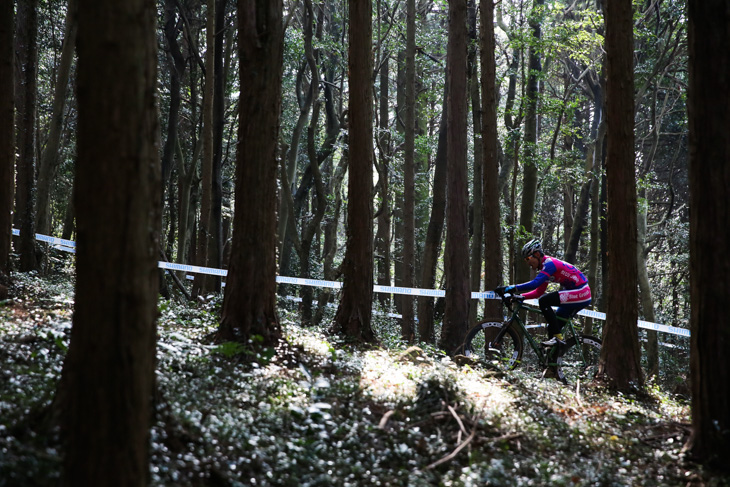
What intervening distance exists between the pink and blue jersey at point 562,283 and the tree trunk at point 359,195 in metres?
2.42

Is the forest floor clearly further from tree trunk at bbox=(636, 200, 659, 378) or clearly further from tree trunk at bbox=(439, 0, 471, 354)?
tree trunk at bbox=(636, 200, 659, 378)

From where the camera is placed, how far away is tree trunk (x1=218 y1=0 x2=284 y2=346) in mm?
7660

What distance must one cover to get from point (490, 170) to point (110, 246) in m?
10.7

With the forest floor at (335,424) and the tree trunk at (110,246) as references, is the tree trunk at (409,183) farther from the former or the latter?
the tree trunk at (110,246)

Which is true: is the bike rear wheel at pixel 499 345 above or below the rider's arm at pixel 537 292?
below

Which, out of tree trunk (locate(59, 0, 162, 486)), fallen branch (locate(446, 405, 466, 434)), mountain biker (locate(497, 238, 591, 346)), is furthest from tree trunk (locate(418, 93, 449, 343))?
tree trunk (locate(59, 0, 162, 486))

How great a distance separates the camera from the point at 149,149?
144 inches

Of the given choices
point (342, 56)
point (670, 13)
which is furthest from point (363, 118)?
point (670, 13)

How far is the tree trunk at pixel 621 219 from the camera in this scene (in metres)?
9.09

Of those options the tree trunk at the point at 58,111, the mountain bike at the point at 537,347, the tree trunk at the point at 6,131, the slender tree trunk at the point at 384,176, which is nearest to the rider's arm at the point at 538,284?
the mountain bike at the point at 537,347

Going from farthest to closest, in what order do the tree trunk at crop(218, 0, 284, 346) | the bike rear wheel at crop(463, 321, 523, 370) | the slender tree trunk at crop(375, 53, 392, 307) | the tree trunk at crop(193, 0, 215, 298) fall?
the slender tree trunk at crop(375, 53, 392, 307), the tree trunk at crop(193, 0, 215, 298), the bike rear wheel at crop(463, 321, 523, 370), the tree trunk at crop(218, 0, 284, 346)

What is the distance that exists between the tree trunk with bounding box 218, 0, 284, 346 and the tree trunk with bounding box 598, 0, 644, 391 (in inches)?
189

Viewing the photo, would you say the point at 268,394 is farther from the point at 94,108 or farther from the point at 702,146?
the point at 702,146

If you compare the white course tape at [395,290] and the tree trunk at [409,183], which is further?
→ the tree trunk at [409,183]
